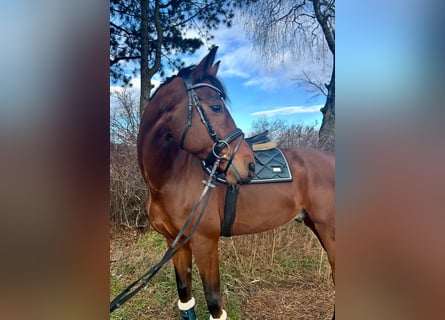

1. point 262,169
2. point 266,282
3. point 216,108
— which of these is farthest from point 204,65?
point 266,282

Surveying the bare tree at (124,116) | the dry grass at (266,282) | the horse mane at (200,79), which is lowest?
the dry grass at (266,282)

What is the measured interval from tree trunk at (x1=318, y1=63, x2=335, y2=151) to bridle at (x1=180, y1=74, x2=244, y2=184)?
39 cm

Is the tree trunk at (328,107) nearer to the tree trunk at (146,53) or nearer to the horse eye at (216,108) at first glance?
the horse eye at (216,108)

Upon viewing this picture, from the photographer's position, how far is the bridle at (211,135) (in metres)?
1.39

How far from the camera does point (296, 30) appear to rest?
1.43m

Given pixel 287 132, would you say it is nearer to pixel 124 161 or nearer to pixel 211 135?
pixel 211 135

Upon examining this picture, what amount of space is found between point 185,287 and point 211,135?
30.2 inches

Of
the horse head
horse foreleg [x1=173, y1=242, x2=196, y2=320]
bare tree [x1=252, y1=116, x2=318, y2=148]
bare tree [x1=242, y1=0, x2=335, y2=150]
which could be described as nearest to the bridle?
the horse head

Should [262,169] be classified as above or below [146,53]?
below

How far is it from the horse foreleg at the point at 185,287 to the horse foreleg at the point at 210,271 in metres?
0.05

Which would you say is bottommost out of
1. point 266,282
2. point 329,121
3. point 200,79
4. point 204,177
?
point 266,282

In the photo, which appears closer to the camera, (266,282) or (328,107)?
(328,107)

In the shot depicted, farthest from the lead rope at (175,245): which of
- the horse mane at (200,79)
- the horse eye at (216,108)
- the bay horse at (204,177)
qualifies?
the horse mane at (200,79)
